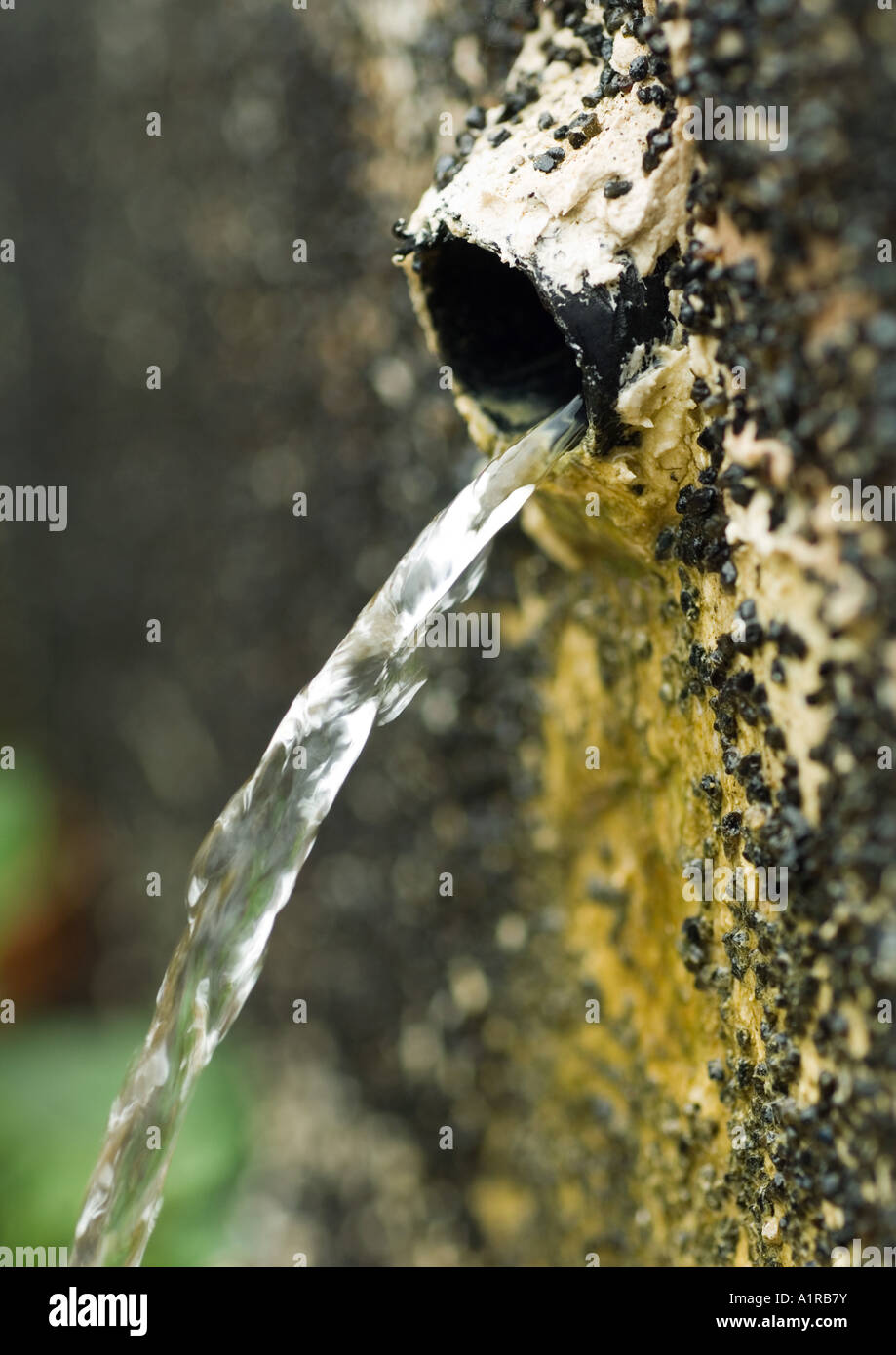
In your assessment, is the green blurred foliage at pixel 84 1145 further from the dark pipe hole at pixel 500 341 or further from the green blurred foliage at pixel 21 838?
the dark pipe hole at pixel 500 341

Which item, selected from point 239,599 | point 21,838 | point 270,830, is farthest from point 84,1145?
point 270,830

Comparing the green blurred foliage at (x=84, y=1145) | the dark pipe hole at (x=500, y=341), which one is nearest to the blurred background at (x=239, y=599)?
the green blurred foliage at (x=84, y=1145)

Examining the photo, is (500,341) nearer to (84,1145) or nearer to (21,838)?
(84,1145)

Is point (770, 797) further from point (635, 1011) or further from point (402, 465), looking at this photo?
point (402, 465)
